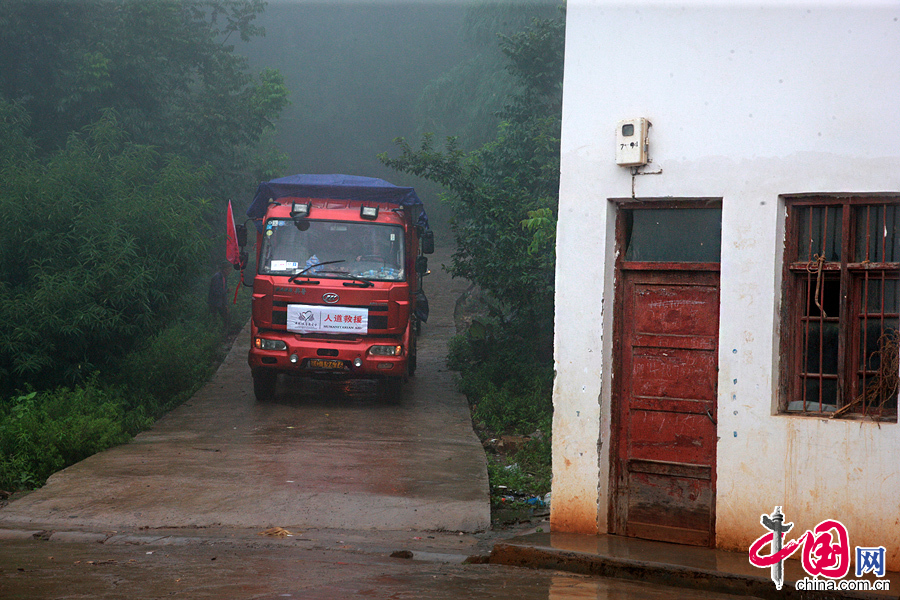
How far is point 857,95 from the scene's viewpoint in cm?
539

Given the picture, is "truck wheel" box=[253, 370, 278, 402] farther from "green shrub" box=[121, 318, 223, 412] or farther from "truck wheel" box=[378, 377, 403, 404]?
"truck wheel" box=[378, 377, 403, 404]

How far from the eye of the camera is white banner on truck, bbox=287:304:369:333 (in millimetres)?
11531

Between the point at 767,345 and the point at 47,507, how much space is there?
5634 millimetres

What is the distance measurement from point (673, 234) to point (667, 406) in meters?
1.22

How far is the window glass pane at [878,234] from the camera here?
17.7 ft

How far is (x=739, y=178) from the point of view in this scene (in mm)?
5750

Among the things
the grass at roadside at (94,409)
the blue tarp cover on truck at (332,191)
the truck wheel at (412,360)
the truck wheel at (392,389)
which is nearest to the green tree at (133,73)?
the grass at roadside at (94,409)

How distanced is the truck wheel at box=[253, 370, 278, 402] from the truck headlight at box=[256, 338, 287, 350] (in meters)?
0.60

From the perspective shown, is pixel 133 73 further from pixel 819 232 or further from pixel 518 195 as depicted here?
pixel 819 232

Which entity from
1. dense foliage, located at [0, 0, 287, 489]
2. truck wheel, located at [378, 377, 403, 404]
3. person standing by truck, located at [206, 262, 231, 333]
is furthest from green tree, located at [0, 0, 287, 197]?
truck wheel, located at [378, 377, 403, 404]

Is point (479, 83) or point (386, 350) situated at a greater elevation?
point (479, 83)

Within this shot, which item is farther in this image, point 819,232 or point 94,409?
point 94,409

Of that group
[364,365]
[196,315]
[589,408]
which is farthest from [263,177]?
[589,408]

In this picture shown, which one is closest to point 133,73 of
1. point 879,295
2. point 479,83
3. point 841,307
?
point 479,83
